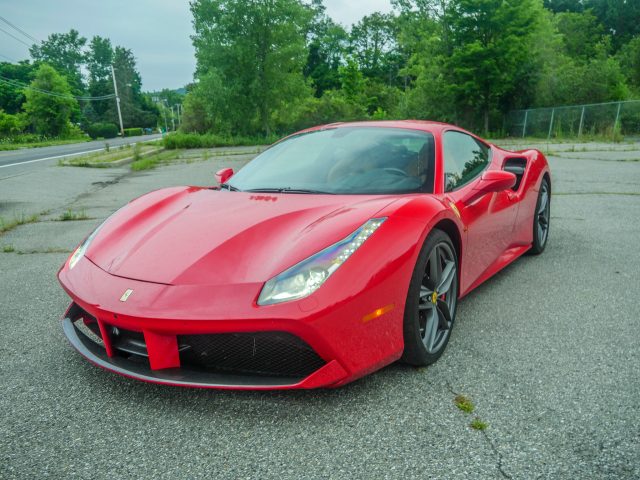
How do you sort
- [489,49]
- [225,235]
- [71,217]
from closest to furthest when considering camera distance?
[225,235]
[71,217]
[489,49]

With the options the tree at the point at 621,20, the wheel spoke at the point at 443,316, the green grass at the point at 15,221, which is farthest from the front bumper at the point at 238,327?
the tree at the point at 621,20

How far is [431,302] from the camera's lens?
243cm

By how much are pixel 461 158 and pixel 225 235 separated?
5.71 feet

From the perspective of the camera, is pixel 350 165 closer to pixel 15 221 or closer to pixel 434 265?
pixel 434 265

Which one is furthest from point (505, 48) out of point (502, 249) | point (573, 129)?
point (502, 249)

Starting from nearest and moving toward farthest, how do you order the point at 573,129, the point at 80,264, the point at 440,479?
the point at 440,479, the point at 80,264, the point at 573,129

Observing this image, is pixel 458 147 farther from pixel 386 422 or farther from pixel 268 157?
pixel 386 422

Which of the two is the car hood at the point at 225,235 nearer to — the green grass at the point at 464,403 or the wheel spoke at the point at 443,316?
the wheel spoke at the point at 443,316

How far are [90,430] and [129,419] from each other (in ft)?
0.45

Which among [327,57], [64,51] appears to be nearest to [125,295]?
[327,57]

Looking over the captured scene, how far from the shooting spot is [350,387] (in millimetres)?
2166

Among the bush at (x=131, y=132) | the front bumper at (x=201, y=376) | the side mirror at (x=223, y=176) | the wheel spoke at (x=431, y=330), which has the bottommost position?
the bush at (x=131, y=132)

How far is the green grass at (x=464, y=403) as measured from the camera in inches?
78.8

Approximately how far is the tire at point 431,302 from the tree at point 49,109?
63.8 m
